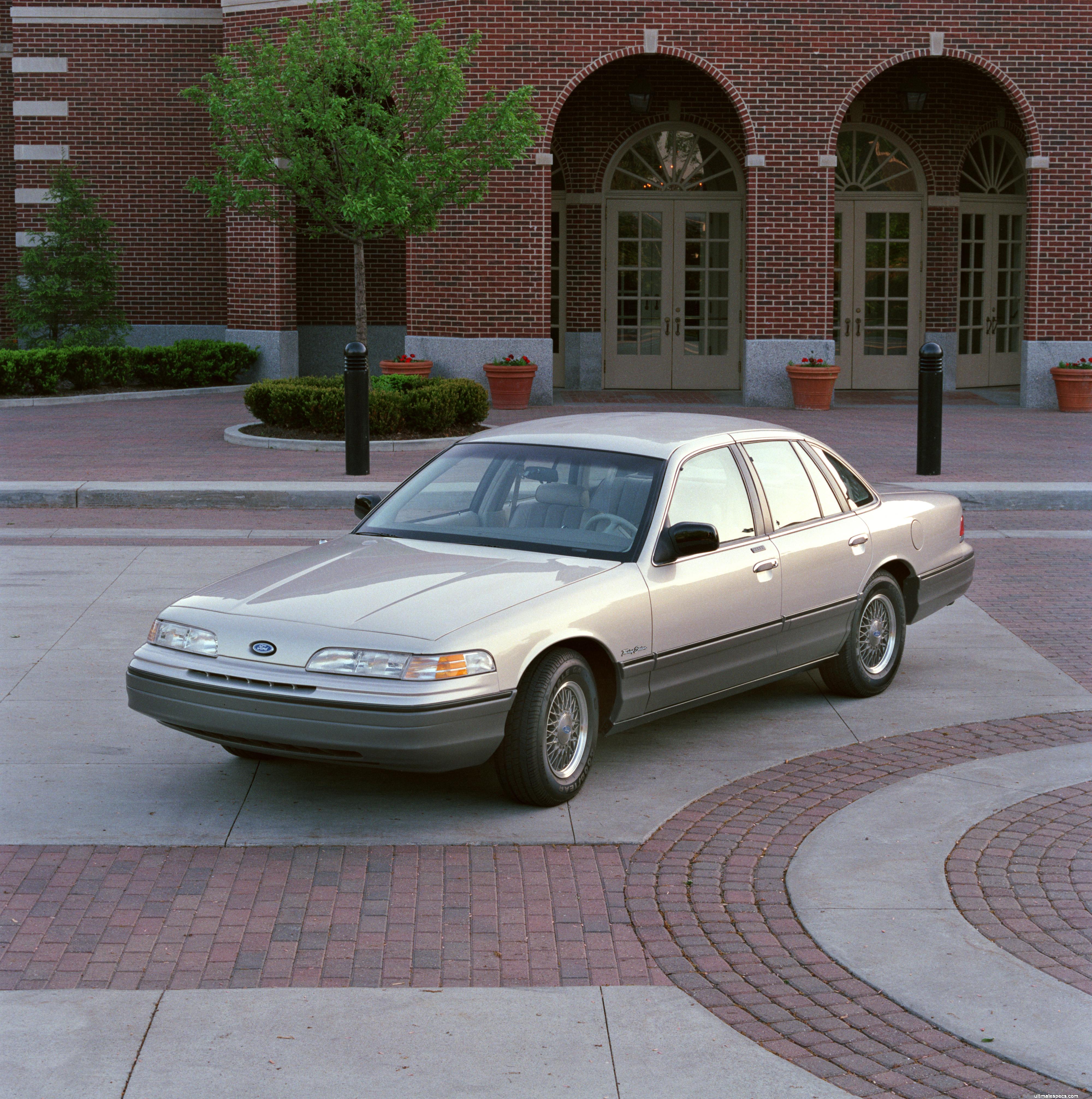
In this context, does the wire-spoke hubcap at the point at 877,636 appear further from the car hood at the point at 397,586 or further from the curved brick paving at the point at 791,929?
the car hood at the point at 397,586

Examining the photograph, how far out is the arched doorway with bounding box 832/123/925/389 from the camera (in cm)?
2616

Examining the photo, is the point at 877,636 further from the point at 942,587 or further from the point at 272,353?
the point at 272,353

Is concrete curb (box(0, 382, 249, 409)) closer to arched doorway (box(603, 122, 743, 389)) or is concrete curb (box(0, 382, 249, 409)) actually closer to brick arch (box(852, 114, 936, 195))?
arched doorway (box(603, 122, 743, 389))

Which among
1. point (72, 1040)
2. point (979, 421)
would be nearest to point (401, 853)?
point (72, 1040)

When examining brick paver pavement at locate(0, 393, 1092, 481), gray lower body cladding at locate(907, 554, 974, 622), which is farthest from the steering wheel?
brick paver pavement at locate(0, 393, 1092, 481)

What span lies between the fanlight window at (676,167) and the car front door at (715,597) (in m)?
19.5

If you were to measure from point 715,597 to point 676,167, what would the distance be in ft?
66.4

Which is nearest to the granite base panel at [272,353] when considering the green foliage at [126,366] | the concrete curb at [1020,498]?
the green foliage at [126,366]

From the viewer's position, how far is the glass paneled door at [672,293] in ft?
85.5

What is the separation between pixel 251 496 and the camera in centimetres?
1458

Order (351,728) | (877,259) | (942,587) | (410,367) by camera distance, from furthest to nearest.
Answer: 1. (877,259)
2. (410,367)
3. (942,587)
4. (351,728)

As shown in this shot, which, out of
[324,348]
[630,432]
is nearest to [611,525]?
[630,432]

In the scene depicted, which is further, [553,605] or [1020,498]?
[1020,498]

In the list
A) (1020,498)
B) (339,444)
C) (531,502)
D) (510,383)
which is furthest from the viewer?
(510,383)
